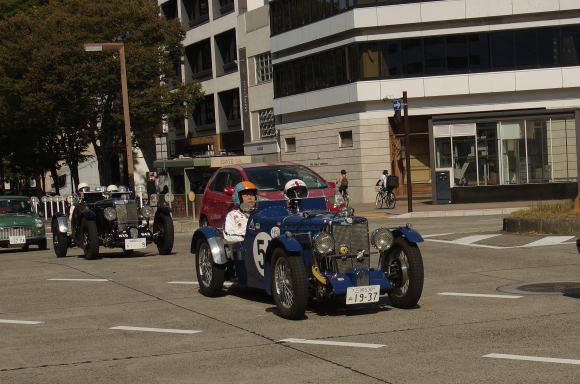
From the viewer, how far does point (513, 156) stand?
41156 millimetres

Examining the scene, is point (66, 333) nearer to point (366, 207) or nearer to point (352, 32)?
point (366, 207)

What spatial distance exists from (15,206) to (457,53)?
25359mm

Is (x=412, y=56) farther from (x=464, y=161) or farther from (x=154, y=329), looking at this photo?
(x=154, y=329)

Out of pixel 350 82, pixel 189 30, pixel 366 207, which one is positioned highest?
pixel 189 30

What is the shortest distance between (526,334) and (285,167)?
12374 millimetres

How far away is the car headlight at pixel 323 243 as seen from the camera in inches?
434

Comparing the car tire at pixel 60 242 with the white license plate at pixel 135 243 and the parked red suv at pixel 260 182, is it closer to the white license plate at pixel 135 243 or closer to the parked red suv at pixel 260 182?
the white license plate at pixel 135 243

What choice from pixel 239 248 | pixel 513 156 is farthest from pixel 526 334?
pixel 513 156

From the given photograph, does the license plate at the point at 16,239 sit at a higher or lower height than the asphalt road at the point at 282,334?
higher

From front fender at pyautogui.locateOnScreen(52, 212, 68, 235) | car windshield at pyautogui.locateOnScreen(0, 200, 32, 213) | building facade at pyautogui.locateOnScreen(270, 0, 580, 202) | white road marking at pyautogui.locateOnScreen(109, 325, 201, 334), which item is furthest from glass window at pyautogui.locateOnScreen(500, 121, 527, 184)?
white road marking at pyautogui.locateOnScreen(109, 325, 201, 334)

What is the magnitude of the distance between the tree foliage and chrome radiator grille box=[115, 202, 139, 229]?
28883mm

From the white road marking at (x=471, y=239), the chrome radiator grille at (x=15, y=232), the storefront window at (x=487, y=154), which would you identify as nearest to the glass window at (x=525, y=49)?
the storefront window at (x=487, y=154)

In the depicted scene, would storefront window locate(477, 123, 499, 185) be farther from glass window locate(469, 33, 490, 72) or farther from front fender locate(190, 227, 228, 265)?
front fender locate(190, 227, 228, 265)

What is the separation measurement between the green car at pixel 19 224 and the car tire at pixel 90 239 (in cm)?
505
